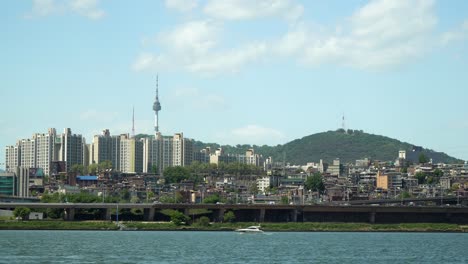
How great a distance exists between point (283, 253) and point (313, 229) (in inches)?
2268

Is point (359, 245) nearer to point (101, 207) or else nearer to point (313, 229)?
point (313, 229)

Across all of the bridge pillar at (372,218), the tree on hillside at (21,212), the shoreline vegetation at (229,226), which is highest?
the tree on hillside at (21,212)

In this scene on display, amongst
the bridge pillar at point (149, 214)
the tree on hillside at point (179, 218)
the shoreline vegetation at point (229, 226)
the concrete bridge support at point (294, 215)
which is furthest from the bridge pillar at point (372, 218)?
the bridge pillar at point (149, 214)

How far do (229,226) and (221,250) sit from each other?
5195 cm

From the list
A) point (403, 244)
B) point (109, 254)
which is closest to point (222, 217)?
point (403, 244)

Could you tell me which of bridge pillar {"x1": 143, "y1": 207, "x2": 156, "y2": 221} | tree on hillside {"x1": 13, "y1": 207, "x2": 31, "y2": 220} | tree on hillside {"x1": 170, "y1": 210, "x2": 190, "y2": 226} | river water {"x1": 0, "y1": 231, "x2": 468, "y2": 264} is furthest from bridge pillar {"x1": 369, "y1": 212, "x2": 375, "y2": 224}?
tree on hillside {"x1": 13, "y1": 207, "x2": 31, "y2": 220}

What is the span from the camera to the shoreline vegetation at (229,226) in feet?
429

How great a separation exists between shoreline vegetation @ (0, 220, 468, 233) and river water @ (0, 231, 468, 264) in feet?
83.0

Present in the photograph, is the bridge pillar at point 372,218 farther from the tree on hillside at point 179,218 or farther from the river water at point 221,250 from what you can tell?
the river water at point 221,250

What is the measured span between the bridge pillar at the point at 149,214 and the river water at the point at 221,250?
131 feet

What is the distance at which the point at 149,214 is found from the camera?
148 m

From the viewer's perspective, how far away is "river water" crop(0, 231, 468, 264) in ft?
237

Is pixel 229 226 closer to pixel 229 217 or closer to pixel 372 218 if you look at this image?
pixel 229 217

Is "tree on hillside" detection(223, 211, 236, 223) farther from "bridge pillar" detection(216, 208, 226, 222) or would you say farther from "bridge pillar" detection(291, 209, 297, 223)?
"bridge pillar" detection(291, 209, 297, 223)
